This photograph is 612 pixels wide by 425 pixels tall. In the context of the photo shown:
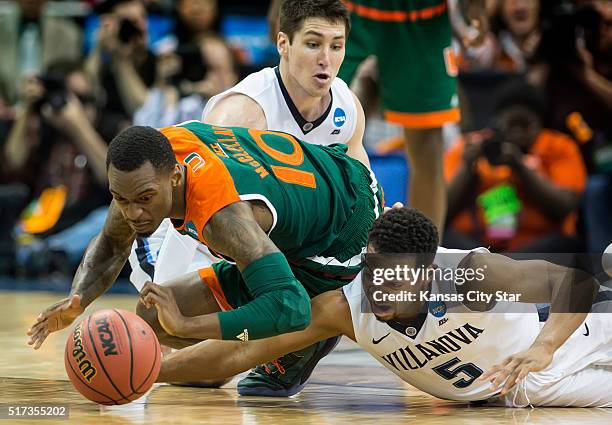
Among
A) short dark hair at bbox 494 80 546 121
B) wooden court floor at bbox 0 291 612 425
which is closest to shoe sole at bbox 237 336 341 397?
wooden court floor at bbox 0 291 612 425

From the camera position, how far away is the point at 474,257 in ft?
14.6

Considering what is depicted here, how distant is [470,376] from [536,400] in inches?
11.1

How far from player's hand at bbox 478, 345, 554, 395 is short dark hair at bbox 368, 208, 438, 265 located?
0.45m

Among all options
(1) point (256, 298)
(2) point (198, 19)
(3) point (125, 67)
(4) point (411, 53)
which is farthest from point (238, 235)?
(3) point (125, 67)

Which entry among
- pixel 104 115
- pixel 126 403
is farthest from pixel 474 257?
pixel 104 115

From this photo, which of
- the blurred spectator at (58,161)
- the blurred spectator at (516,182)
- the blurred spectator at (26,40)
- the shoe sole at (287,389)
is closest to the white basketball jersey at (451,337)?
the shoe sole at (287,389)

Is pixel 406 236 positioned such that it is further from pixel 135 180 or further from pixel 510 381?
pixel 135 180

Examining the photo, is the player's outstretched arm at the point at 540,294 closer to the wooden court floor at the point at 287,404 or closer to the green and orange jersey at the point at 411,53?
the wooden court floor at the point at 287,404

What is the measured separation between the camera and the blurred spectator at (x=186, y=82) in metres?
9.38

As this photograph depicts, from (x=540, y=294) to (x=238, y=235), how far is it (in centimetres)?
113

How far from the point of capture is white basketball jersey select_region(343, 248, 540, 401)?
4410 millimetres

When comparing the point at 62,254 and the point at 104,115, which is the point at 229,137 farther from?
the point at 104,115

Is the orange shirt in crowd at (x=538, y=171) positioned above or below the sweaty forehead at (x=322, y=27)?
below

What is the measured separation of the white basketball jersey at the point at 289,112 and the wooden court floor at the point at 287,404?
112 cm
